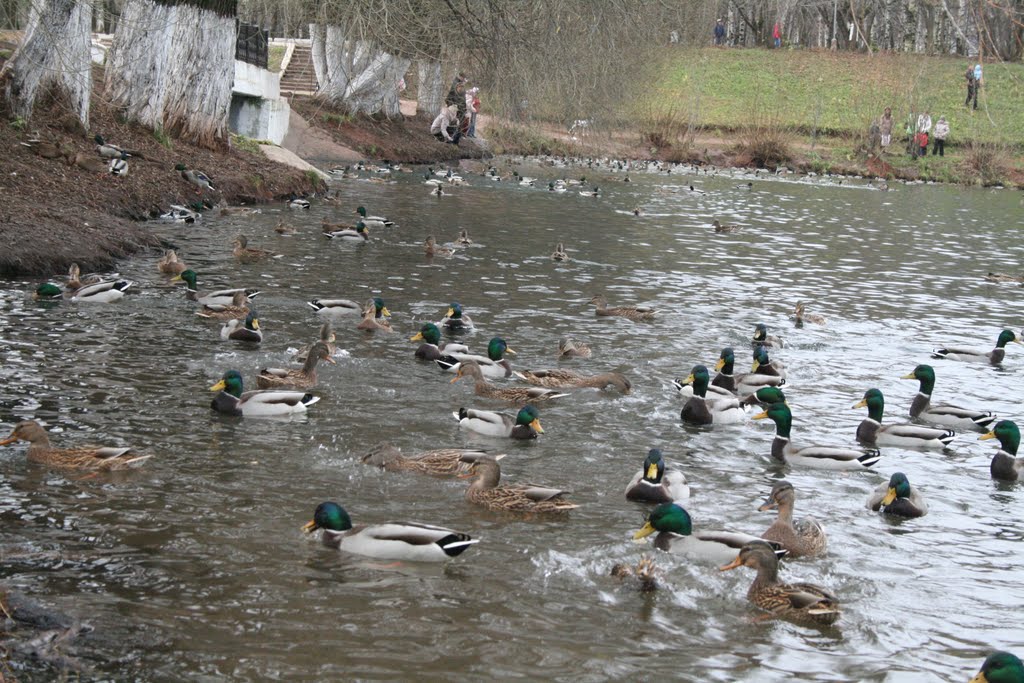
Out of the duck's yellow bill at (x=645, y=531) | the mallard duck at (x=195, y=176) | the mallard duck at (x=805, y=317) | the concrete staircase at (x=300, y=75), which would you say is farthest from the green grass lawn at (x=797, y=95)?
the duck's yellow bill at (x=645, y=531)

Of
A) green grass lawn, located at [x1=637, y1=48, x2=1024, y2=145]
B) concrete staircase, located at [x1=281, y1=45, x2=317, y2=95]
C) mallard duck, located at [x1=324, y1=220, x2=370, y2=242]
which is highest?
green grass lawn, located at [x1=637, y1=48, x2=1024, y2=145]

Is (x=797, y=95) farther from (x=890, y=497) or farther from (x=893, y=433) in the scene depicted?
(x=890, y=497)

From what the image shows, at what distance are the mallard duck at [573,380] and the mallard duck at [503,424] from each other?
6.01 feet

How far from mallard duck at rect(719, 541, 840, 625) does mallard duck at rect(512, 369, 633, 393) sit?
17.1 feet

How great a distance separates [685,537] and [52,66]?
60.5 feet

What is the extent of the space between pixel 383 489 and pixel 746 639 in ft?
11.2

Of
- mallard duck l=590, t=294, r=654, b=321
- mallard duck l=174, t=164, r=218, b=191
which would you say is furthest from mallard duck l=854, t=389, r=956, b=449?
mallard duck l=174, t=164, r=218, b=191

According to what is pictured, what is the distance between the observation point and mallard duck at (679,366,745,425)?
12.5 meters

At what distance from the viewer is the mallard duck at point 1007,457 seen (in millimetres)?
11344

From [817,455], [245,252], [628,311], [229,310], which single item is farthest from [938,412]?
[245,252]

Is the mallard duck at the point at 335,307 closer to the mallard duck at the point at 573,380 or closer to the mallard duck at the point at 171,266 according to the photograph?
the mallard duck at the point at 171,266

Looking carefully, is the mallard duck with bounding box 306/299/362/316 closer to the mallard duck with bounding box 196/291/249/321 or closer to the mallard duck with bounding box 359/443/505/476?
the mallard duck with bounding box 196/291/249/321

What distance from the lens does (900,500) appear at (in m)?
10.0

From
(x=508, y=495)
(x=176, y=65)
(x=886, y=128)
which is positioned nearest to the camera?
(x=508, y=495)
